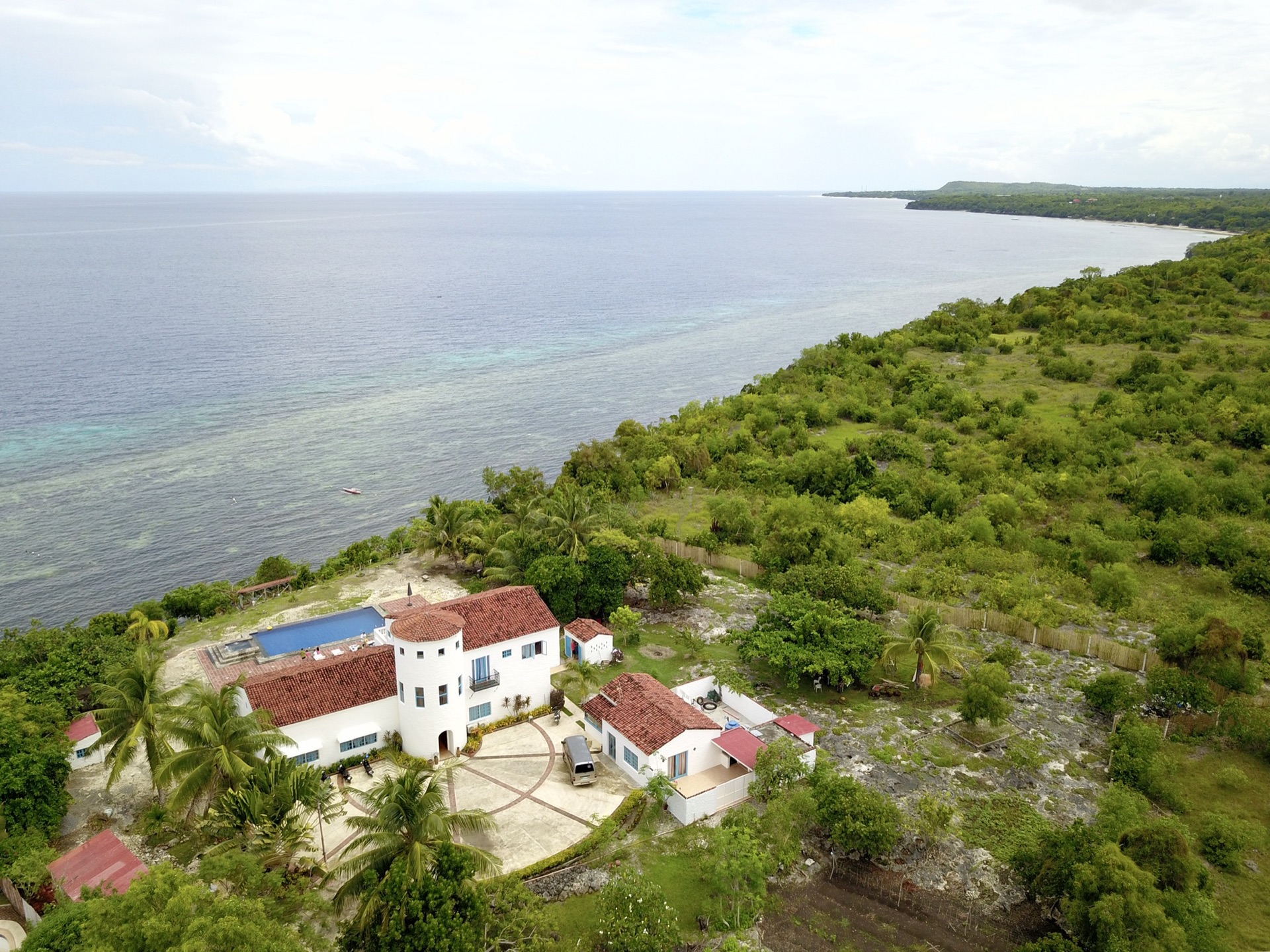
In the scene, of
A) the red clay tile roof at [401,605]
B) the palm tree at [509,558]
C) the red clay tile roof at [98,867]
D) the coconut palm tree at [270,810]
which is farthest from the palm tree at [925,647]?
the red clay tile roof at [98,867]

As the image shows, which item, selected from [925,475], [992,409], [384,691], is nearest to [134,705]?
[384,691]

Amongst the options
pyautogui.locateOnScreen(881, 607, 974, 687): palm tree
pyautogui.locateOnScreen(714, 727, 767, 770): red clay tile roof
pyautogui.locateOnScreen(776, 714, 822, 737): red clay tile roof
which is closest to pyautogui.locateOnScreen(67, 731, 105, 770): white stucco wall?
pyautogui.locateOnScreen(714, 727, 767, 770): red clay tile roof

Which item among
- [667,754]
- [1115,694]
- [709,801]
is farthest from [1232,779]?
[667,754]

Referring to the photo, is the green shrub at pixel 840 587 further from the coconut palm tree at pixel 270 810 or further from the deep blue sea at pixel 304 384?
the deep blue sea at pixel 304 384

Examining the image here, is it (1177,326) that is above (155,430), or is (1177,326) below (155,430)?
above

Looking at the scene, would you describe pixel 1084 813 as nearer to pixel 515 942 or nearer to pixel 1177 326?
pixel 515 942

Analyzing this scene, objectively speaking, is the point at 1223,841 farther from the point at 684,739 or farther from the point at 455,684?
the point at 455,684
